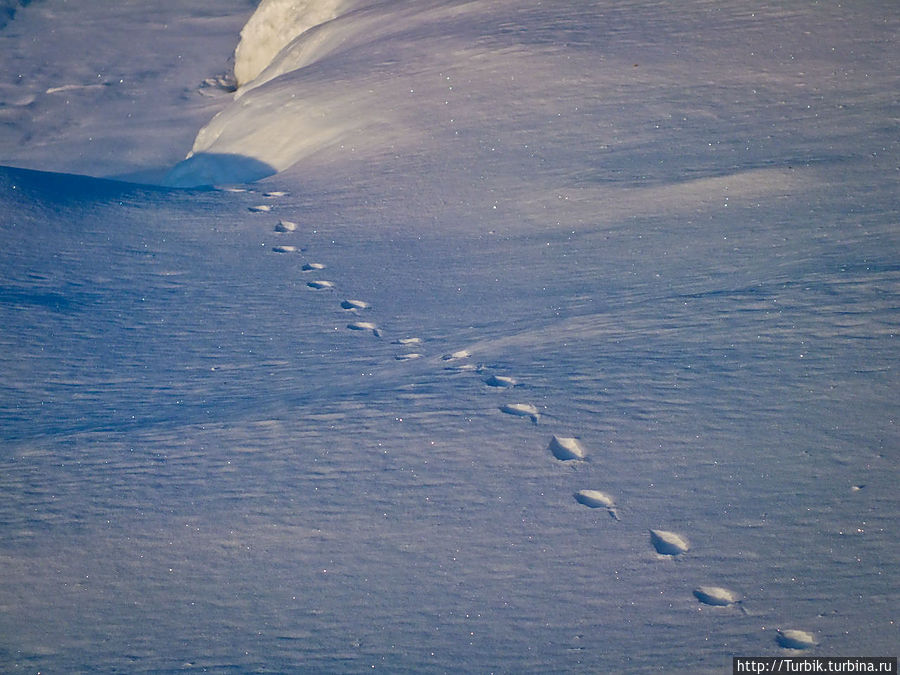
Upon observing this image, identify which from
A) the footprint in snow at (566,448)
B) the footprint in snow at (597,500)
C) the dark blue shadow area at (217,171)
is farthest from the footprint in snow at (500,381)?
the dark blue shadow area at (217,171)

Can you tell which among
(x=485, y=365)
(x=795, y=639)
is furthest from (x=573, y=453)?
(x=795, y=639)

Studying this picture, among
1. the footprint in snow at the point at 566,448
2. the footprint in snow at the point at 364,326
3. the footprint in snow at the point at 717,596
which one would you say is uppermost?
the footprint in snow at the point at 364,326

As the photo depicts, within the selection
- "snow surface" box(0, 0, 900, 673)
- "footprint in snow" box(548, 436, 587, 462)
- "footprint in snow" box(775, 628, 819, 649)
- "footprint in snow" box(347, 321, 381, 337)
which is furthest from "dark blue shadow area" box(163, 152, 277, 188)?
"footprint in snow" box(775, 628, 819, 649)

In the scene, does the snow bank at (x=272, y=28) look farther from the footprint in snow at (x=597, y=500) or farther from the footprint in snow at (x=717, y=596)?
the footprint in snow at (x=717, y=596)

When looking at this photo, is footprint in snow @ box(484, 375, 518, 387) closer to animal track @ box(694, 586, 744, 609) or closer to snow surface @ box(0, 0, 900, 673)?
snow surface @ box(0, 0, 900, 673)

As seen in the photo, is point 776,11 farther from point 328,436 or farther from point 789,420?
point 328,436
